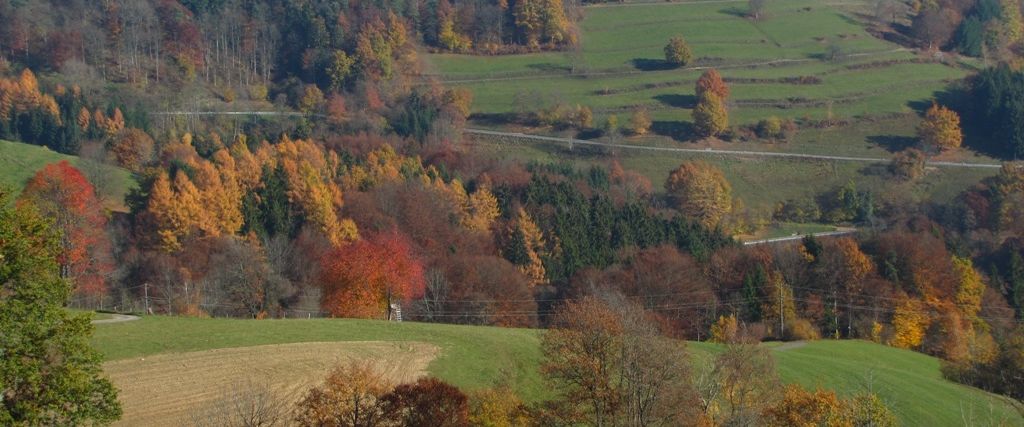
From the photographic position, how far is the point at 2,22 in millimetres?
173625

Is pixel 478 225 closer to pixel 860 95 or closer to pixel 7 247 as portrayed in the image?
pixel 860 95

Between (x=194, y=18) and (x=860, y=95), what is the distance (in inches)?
4657

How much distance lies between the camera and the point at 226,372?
46125mm

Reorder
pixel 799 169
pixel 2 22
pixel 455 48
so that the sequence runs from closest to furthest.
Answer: pixel 799 169
pixel 2 22
pixel 455 48

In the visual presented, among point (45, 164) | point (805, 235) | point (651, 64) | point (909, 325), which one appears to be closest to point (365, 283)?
point (909, 325)

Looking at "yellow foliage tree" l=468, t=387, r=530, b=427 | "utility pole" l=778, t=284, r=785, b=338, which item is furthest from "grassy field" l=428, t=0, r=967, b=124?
"yellow foliage tree" l=468, t=387, r=530, b=427

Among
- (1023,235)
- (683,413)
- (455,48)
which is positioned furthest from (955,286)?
(455,48)

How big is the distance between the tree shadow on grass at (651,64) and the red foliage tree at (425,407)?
14136 centimetres

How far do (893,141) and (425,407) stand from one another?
423 feet

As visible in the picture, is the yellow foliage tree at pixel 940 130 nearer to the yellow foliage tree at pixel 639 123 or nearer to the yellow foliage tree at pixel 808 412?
the yellow foliage tree at pixel 639 123

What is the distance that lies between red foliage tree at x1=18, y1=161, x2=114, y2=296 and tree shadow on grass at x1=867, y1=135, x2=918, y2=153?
105m

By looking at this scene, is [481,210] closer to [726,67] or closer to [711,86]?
[711,86]

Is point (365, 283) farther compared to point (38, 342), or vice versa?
point (365, 283)

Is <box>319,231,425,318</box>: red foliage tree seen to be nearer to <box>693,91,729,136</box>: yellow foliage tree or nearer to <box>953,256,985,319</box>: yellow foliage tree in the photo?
<box>953,256,985,319</box>: yellow foliage tree
